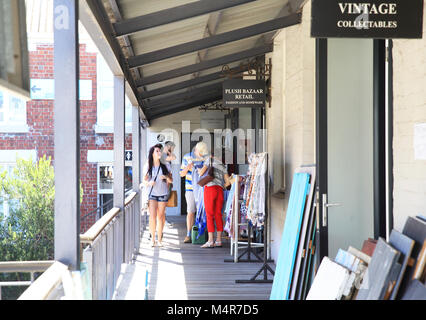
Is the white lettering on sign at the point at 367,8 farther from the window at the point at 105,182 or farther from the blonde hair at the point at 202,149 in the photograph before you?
the window at the point at 105,182

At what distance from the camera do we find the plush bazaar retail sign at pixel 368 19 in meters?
2.93

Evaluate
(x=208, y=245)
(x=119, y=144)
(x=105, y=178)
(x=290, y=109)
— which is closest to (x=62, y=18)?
(x=119, y=144)

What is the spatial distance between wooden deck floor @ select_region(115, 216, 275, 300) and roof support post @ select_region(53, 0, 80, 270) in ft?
2.09

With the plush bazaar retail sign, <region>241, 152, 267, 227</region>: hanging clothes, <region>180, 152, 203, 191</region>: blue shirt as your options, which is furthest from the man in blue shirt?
the plush bazaar retail sign

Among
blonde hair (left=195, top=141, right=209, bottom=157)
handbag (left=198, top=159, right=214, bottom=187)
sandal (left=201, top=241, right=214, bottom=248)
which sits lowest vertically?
sandal (left=201, top=241, right=214, bottom=248)

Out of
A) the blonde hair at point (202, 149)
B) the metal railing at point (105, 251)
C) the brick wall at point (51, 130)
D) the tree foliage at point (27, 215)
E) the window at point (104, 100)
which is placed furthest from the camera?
the window at point (104, 100)

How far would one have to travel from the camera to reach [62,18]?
274 cm

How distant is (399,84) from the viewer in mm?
3291

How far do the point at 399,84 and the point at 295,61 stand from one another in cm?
246

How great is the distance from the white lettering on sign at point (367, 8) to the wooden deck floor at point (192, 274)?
6.68 feet

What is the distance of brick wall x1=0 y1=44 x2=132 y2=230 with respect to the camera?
14.0 m

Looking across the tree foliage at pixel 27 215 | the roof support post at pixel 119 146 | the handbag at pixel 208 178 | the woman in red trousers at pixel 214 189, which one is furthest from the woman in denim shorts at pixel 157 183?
the tree foliage at pixel 27 215

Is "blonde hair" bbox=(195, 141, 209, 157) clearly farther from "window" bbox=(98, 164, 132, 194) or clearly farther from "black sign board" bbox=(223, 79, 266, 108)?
"window" bbox=(98, 164, 132, 194)

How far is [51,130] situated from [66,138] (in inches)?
469
